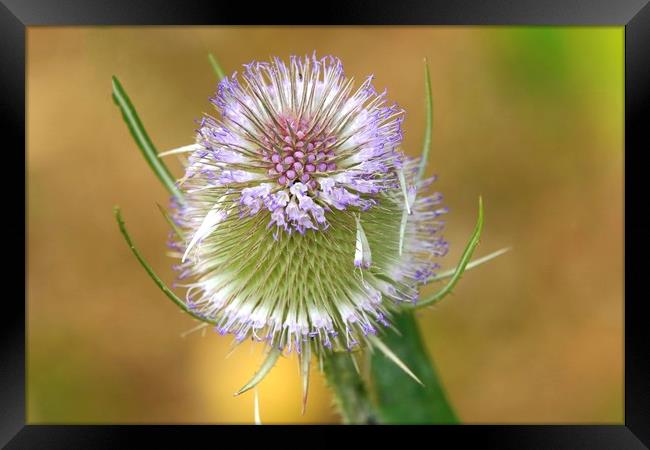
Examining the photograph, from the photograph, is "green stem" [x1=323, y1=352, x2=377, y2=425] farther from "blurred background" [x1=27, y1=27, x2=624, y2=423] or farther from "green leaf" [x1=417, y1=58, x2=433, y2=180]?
"blurred background" [x1=27, y1=27, x2=624, y2=423]

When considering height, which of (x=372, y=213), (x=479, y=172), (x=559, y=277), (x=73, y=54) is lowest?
(x=559, y=277)

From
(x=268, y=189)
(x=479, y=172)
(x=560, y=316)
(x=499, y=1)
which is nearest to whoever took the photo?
(x=268, y=189)

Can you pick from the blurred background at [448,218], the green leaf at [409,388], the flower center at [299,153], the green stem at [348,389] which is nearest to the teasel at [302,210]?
the flower center at [299,153]

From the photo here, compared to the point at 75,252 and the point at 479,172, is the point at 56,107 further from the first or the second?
the point at 479,172

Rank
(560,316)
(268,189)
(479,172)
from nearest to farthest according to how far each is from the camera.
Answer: (268,189) < (560,316) < (479,172)

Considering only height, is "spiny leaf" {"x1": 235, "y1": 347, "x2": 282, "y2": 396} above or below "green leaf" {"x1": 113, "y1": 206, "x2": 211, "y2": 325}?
below

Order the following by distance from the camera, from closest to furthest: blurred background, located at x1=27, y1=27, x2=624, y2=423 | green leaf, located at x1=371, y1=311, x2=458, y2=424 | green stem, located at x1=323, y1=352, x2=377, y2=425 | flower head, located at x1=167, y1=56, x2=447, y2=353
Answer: flower head, located at x1=167, y1=56, x2=447, y2=353
green stem, located at x1=323, y1=352, x2=377, y2=425
green leaf, located at x1=371, y1=311, x2=458, y2=424
blurred background, located at x1=27, y1=27, x2=624, y2=423

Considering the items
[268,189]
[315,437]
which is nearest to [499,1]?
[268,189]

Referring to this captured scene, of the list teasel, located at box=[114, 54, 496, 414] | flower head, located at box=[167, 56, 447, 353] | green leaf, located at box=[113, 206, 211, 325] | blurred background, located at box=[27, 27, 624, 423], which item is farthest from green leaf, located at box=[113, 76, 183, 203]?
blurred background, located at box=[27, 27, 624, 423]
